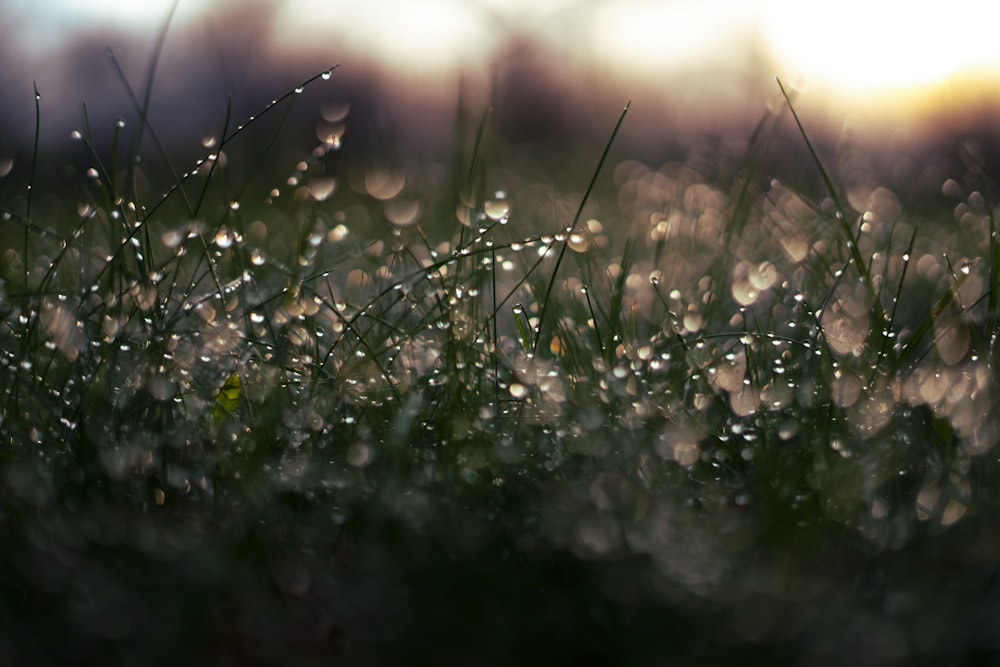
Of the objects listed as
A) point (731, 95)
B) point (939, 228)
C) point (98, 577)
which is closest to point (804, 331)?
point (98, 577)

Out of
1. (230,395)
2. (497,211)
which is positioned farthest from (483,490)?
(497,211)

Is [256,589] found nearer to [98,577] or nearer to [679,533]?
[98,577]

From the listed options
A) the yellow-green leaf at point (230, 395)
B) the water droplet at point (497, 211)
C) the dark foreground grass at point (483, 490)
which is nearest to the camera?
the dark foreground grass at point (483, 490)

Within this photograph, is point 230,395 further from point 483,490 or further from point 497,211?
point 497,211

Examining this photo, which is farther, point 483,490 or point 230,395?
point 230,395

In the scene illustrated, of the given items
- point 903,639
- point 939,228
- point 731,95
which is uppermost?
point 731,95

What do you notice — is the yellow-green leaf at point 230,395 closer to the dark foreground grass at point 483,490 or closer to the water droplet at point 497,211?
A: the dark foreground grass at point 483,490

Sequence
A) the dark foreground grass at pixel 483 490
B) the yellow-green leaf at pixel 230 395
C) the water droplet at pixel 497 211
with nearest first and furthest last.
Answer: the dark foreground grass at pixel 483 490 → the yellow-green leaf at pixel 230 395 → the water droplet at pixel 497 211

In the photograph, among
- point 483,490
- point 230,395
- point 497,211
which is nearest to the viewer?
point 483,490

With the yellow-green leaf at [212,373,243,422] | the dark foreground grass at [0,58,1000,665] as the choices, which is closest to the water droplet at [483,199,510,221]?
the dark foreground grass at [0,58,1000,665]

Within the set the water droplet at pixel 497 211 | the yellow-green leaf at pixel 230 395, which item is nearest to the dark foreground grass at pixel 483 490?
the yellow-green leaf at pixel 230 395

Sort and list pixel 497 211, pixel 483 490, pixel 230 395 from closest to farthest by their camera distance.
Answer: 1. pixel 483 490
2. pixel 230 395
3. pixel 497 211
